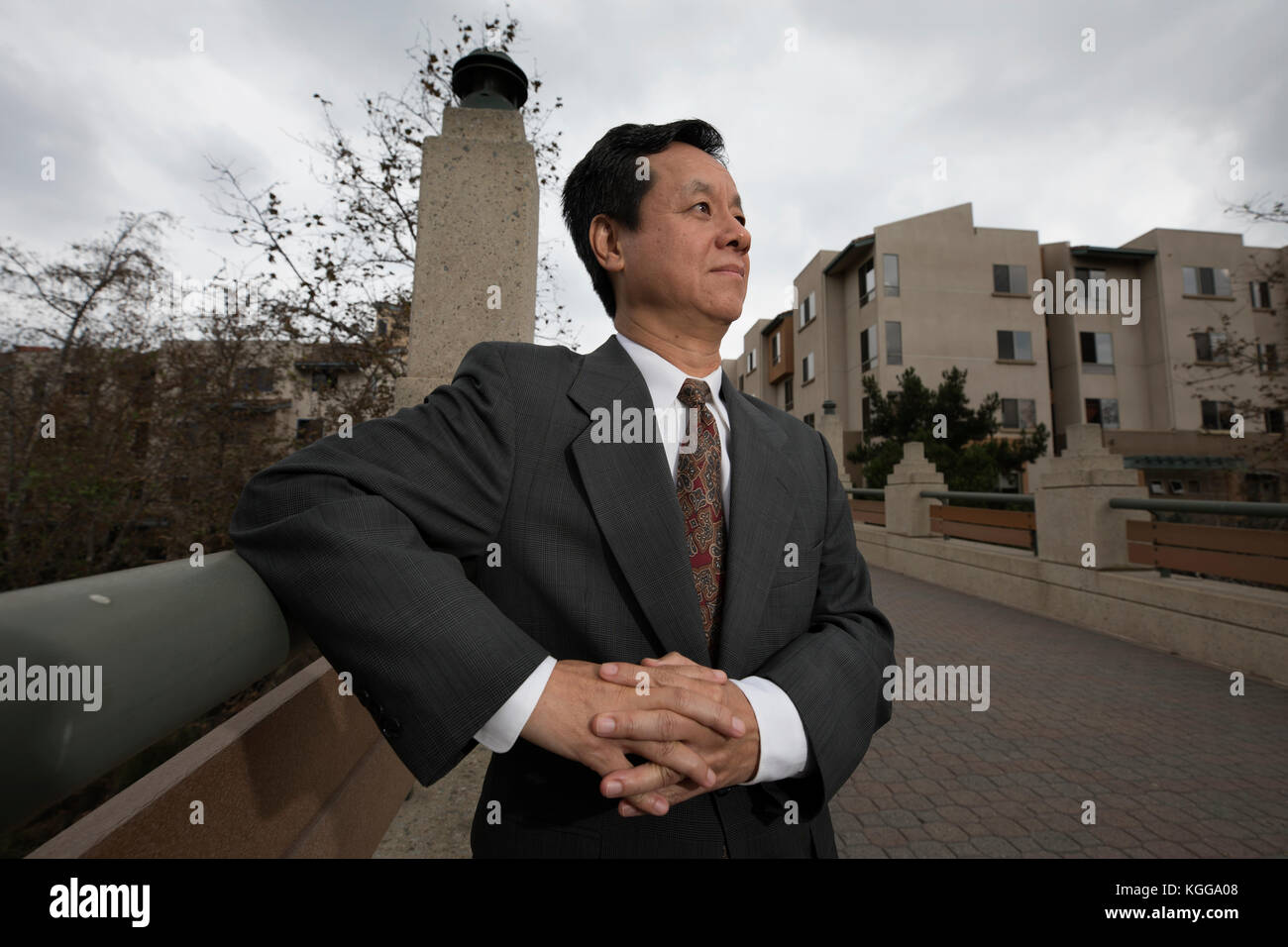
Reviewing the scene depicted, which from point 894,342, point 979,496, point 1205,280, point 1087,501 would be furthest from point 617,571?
point 1205,280

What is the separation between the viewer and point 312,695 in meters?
1.69

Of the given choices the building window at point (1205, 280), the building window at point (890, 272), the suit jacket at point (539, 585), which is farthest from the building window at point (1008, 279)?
the suit jacket at point (539, 585)

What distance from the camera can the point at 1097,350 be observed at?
97.6 ft

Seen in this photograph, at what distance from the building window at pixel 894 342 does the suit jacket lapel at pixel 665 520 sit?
92.6 feet

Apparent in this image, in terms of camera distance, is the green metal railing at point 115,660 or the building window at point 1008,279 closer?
the green metal railing at point 115,660

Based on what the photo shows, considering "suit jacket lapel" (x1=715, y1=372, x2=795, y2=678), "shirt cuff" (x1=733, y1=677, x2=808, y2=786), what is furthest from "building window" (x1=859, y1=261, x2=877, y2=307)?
"shirt cuff" (x1=733, y1=677, x2=808, y2=786)

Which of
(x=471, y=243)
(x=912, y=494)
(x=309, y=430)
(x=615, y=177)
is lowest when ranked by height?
(x=912, y=494)

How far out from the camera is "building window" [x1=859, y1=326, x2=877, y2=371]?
27703mm

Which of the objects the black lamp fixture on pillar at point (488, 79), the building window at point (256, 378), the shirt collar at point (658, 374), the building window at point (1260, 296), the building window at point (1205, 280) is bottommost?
the shirt collar at point (658, 374)

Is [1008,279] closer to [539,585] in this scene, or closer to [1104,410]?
[1104,410]

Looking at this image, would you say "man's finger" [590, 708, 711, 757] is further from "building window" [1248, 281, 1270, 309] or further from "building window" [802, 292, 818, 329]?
"building window" [1248, 281, 1270, 309]

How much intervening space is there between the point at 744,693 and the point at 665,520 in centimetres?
43

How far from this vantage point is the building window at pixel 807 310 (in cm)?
3131

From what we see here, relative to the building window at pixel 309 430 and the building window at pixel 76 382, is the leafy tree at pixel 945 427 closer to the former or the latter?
the building window at pixel 309 430
